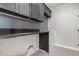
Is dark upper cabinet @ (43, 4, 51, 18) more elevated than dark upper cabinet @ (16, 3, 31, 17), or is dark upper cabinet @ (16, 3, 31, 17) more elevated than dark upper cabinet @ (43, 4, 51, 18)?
dark upper cabinet @ (43, 4, 51, 18)

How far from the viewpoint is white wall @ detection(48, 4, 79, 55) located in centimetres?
137

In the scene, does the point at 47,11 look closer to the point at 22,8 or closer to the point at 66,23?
the point at 66,23

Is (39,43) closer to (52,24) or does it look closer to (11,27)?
(52,24)

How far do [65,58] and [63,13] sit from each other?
123cm

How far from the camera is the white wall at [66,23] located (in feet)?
4.50

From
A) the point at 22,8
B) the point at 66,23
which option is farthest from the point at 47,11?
the point at 22,8

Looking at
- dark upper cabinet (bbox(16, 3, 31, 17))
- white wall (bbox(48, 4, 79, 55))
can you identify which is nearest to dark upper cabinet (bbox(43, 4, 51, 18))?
white wall (bbox(48, 4, 79, 55))

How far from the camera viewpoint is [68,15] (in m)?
1.44

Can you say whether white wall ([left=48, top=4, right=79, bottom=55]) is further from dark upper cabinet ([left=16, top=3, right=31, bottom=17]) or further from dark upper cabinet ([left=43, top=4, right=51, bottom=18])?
dark upper cabinet ([left=16, top=3, right=31, bottom=17])

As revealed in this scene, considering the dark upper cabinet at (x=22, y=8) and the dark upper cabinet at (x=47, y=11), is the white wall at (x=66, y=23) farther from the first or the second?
the dark upper cabinet at (x=22, y=8)

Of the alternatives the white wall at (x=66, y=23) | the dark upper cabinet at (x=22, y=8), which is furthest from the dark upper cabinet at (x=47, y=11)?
the dark upper cabinet at (x=22, y=8)

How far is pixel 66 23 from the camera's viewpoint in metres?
1.45

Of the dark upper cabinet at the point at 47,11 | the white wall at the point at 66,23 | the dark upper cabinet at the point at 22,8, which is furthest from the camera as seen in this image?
the dark upper cabinet at the point at 47,11

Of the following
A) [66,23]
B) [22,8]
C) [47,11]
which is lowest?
[66,23]
